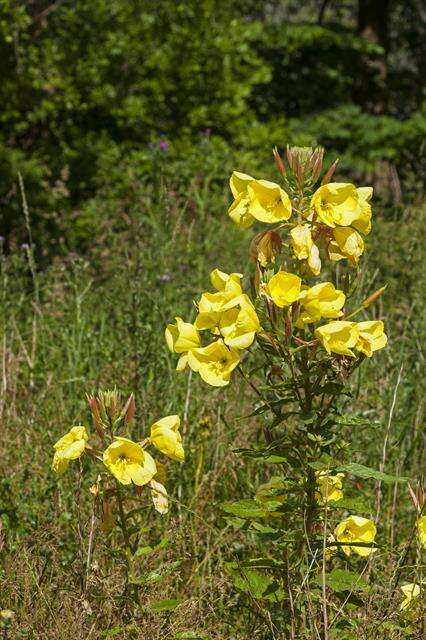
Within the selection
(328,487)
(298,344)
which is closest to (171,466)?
(328,487)

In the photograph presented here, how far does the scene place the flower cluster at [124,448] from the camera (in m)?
1.94

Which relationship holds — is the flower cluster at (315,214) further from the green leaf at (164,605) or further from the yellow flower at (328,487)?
the green leaf at (164,605)

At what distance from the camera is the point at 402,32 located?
44.7 feet

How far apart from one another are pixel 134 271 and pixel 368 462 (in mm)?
1470

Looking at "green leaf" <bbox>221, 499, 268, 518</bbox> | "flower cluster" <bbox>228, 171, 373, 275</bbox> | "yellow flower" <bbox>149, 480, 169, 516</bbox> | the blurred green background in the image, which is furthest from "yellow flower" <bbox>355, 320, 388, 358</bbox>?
the blurred green background

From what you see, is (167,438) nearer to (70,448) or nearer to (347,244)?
(70,448)

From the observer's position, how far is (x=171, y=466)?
9.73 ft

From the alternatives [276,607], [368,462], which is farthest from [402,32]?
[276,607]

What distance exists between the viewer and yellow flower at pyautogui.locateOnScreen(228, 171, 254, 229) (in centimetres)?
206

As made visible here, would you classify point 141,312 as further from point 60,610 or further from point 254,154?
point 254,154

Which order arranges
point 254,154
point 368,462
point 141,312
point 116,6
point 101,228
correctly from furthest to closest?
point 254,154, point 116,6, point 101,228, point 141,312, point 368,462

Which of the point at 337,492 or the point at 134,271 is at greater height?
the point at 337,492

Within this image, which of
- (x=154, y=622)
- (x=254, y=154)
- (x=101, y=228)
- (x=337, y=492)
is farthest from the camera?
(x=254, y=154)

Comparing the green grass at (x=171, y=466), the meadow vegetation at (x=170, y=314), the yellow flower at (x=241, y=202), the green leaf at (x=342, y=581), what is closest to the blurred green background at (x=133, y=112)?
the meadow vegetation at (x=170, y=314)
